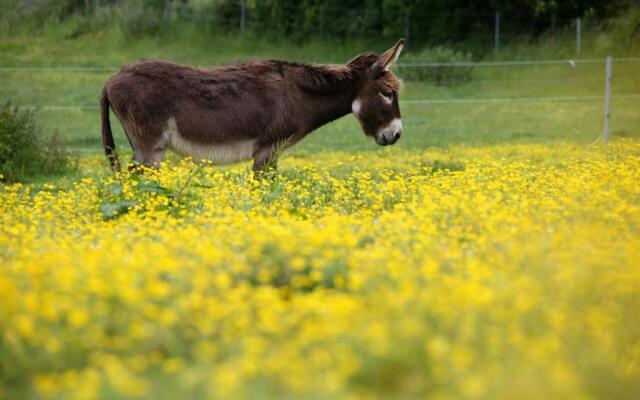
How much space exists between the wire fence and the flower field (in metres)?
10.8

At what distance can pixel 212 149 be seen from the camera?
31.3 feet

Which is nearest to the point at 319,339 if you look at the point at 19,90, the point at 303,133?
the point at 303,133

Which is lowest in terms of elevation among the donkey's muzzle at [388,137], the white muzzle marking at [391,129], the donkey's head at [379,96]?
the donkey's muzzle at [388,137]

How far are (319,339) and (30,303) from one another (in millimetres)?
1372

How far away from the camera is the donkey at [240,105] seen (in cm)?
927

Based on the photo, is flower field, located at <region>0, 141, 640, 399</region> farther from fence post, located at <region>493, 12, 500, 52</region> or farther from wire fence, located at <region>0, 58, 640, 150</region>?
fence post, located at <region>493, 12, 500, 52</region>

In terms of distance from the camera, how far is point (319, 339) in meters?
4.17

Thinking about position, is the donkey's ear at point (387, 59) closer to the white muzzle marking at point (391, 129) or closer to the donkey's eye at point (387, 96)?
the donkey's eye at point (387, 96)

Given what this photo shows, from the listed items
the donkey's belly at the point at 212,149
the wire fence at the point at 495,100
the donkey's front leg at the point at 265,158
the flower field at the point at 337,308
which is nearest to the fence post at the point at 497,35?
the wire fence at the point at 495,100

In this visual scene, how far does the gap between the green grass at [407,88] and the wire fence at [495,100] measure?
0.03m

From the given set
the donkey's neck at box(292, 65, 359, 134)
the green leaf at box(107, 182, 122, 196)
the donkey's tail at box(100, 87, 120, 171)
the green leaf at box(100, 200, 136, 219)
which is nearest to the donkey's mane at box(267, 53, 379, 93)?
the donkey's neck at box(292, 65, 359, 134)

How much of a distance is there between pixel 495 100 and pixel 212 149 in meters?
9.65

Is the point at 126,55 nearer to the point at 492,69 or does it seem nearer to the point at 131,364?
the point at 492,69

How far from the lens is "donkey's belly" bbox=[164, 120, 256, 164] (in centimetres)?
940
